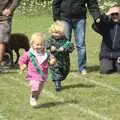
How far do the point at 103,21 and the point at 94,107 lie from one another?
3.61 meters

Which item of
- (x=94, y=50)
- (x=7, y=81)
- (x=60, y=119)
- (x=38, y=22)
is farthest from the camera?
(x=38, y=22)

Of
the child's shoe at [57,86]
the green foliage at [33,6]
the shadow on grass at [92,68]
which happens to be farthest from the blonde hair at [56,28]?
the green foliage at [33,6]

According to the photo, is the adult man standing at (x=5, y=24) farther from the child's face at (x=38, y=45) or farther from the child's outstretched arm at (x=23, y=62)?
the child's face at (x=38, y=45)

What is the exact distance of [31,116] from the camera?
332 inches

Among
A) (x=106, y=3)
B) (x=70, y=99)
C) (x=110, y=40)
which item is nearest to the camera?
(x=70, y=99)

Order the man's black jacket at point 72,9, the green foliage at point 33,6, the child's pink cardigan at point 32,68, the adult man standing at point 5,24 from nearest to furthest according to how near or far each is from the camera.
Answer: the child's pink cardigan at point 32,68 < the man's black jacket at point 72,9 < the adult man standing at point 5,24 < the green foliage at point 33,6

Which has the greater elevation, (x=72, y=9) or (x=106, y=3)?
(x=72, y=9)

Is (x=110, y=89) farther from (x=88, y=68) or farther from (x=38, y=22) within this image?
(x=38, y=22)

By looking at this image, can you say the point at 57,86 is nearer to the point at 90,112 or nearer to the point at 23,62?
the point at 23,62

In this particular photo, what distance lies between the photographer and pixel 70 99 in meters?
9.58

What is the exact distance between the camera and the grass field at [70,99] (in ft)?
27.9

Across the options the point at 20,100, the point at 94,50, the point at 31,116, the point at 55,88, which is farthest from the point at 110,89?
the point at 94,50

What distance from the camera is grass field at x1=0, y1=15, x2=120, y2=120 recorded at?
849 cm

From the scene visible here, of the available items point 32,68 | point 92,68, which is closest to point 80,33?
point 92,68
